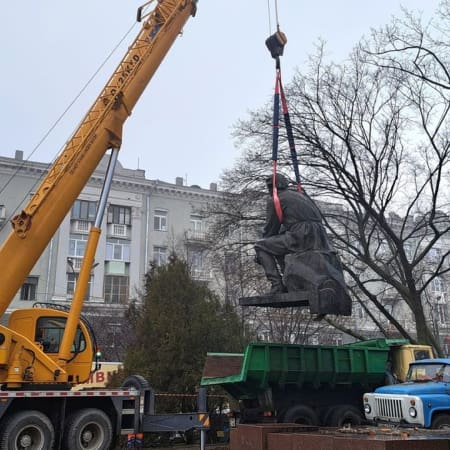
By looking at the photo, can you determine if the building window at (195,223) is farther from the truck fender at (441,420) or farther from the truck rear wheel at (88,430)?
the truck fender at (441,420)

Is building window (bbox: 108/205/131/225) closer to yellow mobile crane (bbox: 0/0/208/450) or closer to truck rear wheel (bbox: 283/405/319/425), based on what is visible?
yellow mobile crane (bbox: 0/0/208/450)

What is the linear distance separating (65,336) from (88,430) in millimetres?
2088

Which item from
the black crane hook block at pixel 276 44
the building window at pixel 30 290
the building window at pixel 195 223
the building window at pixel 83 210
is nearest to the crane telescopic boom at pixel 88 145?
the black crane hook block at pixel 276 44

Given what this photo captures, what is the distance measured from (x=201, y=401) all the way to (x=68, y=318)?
146 inches

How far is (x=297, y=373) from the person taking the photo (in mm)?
13453

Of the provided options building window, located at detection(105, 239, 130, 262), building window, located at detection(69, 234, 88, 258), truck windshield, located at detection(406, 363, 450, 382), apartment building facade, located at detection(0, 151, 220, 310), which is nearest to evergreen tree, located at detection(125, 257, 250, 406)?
truck windshield, located at detection(406, 363, 450, 382)

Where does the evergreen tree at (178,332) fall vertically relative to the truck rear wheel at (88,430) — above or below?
above

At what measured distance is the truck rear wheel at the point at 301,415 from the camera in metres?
13.4

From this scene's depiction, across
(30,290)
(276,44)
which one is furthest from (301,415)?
(30,290)

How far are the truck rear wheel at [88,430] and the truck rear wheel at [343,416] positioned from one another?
5.67 metres

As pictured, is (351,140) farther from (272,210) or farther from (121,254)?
(121,254)

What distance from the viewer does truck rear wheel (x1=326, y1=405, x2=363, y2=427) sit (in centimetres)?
1383

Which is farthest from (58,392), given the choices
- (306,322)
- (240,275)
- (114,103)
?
(306,322)

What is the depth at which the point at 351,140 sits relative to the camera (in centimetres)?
1914
